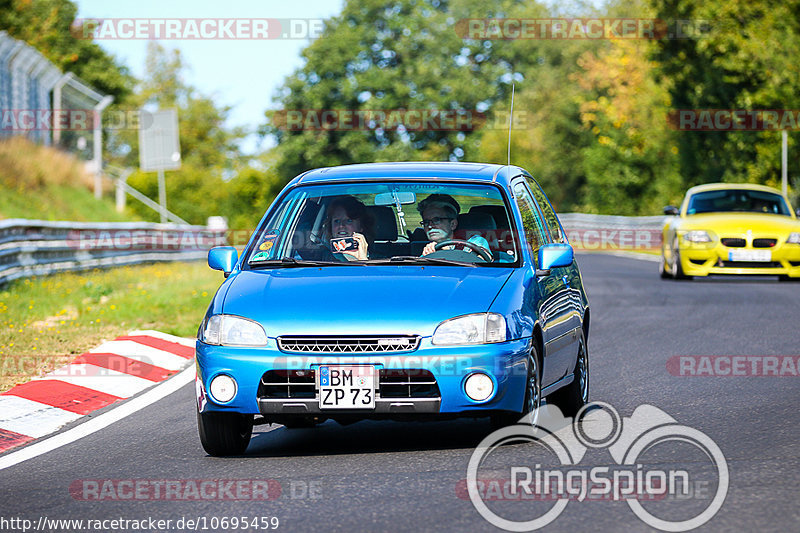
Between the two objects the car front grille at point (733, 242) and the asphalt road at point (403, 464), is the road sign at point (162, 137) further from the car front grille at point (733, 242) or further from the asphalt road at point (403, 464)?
the asphalt road at point (403, 464)

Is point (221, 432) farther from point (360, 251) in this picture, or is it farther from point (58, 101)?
point (58, 101)

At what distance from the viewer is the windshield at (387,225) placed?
8062 millimetres

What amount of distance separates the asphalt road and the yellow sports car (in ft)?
31.5

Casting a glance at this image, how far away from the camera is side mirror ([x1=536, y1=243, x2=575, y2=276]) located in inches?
309

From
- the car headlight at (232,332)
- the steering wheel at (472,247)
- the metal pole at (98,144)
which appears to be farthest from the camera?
the metal pole at (98,144)

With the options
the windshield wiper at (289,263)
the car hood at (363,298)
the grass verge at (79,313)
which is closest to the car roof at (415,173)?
the windshield wiper at (289,263)

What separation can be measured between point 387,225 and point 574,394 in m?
1.61

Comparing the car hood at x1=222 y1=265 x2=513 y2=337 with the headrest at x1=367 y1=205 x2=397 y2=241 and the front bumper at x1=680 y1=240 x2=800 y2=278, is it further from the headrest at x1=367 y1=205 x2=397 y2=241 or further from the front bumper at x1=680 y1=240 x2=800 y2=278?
the front bumper at x1=680 y1=240 x2=800 y2=278

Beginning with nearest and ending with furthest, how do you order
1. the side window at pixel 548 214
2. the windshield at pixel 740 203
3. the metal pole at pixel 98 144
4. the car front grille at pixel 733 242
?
1. the side window at pixel 548 214
2. the car front grille at pixel 733 242
3. the windshield at pixel 740 203
4. the metal pole at pixel 98 144

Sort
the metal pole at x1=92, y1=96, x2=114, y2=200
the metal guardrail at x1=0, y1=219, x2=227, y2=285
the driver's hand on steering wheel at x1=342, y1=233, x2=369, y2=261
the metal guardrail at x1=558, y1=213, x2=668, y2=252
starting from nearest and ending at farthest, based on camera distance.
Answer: the driver's hand on steering wheel at x1=342, y1=233, x2=369, y2=261 → the metal guardrail at x1=0, y1=219, x2=227, y2=285 → the metal pole at x1=92, y1=96, x2=114, y2=200 → the metal guardrail at x1=558, y1=213, x2=668, y2=252

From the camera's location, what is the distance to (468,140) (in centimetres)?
8562

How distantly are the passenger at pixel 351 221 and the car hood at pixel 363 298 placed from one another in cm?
57

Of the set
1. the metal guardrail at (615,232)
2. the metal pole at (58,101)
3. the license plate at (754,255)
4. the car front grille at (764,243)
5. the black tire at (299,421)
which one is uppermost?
the metal pole at (58,101)

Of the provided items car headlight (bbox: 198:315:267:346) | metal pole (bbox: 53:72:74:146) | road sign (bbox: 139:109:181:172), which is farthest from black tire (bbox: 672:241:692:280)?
road sign (bbox: 139:109:181:172)
